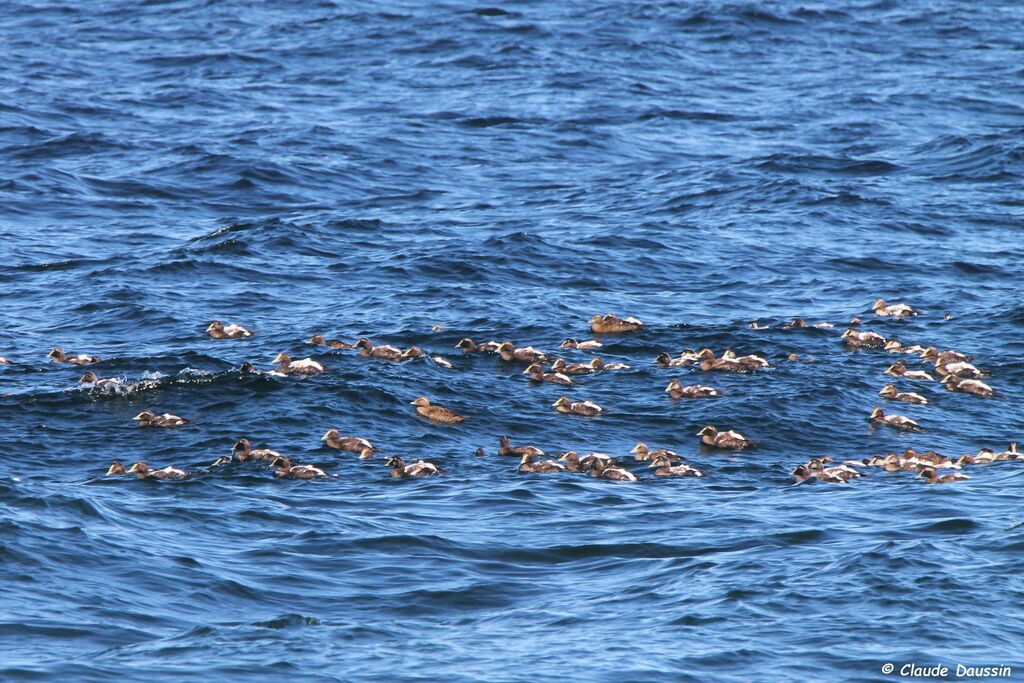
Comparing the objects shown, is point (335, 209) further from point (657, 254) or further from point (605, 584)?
point (605, 584)

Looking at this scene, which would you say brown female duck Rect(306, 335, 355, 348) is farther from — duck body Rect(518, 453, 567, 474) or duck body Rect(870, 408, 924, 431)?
duck body Rect(870, 408, 924, 431)

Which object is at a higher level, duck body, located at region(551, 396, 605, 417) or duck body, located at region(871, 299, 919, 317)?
duck body, located at region(551, 396, 605, 417)

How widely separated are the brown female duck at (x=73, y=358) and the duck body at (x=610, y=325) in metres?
7.72

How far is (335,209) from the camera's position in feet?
113

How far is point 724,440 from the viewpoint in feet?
66.4

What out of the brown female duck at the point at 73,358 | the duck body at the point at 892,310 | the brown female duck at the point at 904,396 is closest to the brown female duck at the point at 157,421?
the brown female duck at the point at 73,358

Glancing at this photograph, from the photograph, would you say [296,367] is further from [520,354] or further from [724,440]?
[724,440]

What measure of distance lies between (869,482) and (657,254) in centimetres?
1248

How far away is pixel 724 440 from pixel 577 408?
7.34 feet

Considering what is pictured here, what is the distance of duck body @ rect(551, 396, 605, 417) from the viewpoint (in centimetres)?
2136

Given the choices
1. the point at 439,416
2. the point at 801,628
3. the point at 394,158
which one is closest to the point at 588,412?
the point at 439,416

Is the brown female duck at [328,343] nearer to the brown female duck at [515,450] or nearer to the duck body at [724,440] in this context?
the brown female duck at [515,450]

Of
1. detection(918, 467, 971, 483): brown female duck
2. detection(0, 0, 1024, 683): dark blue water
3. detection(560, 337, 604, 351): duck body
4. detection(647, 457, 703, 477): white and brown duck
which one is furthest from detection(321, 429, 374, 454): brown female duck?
detection(918, 467, 971, 483): brown female duck
